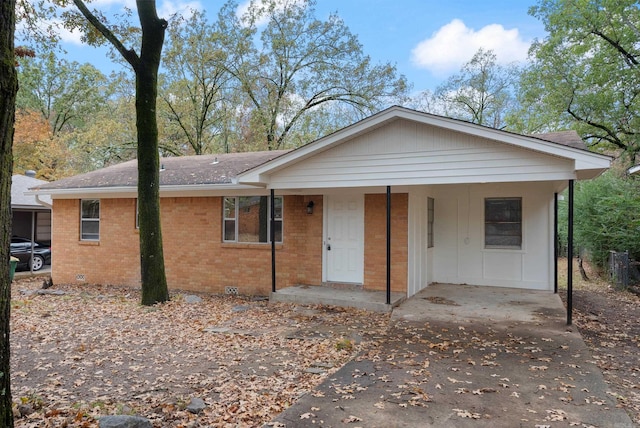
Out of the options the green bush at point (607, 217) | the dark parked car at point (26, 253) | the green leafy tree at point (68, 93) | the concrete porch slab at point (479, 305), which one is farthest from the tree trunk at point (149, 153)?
the green leafy tree at point (68, 93)

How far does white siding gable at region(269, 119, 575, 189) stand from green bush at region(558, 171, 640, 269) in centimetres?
695

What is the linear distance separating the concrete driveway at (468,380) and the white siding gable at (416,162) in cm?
260

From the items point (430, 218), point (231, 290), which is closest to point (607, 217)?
point (430, 218)

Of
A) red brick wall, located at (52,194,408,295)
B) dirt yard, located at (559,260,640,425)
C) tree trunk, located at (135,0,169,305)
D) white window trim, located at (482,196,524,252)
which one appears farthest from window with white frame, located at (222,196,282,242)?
dirt yard, located at (559,260,640,425)

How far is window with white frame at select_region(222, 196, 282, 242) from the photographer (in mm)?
11102

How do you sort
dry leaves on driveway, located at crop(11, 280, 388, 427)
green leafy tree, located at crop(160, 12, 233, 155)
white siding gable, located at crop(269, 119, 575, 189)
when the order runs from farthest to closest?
1. green leafy tree, located at crop(160, 12, 233, 155)
2. white siding gable, located at crop(269, 119, 575, 189)
3. dry leaves on driveway, located at crop(11, 280, 388, 427)

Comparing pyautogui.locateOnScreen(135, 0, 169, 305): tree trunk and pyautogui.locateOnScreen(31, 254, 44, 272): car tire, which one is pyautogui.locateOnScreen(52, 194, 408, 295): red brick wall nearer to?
pyautogui.locateOnScreen(135, 0, 169, 305): tree trunk

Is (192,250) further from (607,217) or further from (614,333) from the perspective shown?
(607,217)

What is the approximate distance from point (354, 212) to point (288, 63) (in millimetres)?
18485

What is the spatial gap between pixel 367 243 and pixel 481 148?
11.4 ft

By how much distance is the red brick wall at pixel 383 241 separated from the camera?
9328 millimetres

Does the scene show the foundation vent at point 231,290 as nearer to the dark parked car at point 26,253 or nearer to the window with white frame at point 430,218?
the window with white frame at point 430,218

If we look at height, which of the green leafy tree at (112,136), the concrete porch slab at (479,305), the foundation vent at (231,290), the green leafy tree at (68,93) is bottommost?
the foundation vent at (231,290)

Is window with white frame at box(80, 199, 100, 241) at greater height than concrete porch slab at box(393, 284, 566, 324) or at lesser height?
greater
